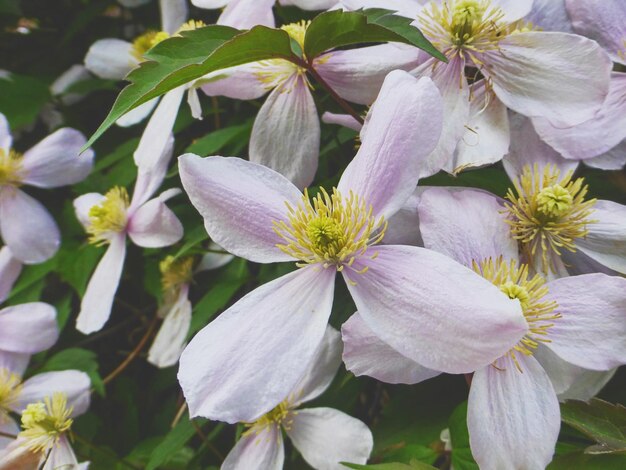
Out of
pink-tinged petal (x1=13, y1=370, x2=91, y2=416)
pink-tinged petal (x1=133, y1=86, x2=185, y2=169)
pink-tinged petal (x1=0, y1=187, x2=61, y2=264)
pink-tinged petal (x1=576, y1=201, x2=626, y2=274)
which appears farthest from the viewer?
pink-tinged petal (x1=0, y1=187, x2=61, y2=264)

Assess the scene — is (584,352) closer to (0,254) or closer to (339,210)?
(339,210)

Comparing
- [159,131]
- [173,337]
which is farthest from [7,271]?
[159,131]

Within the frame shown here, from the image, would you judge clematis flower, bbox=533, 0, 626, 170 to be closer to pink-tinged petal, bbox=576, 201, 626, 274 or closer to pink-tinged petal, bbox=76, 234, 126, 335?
pink-tinged petal, bbox=576, 201, 626, 274

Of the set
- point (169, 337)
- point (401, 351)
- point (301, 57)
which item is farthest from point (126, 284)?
point (401, 351)

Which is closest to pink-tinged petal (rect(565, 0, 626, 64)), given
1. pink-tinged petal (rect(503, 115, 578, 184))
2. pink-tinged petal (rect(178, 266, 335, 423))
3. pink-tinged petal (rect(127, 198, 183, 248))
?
pink-tinged petal (rect(503, 115, 578, 184))

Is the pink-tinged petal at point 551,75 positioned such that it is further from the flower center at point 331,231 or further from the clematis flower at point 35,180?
the clematis flower at point 35,180

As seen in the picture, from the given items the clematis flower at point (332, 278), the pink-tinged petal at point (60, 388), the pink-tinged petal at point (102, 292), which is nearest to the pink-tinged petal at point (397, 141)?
the clematis flower at point (332, 278)
